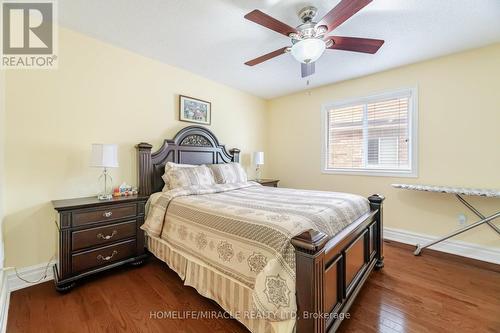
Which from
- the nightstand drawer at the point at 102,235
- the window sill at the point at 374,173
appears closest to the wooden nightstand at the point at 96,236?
the nightstand drawer at the point at 102,235

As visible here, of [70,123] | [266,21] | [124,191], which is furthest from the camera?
[124,191]

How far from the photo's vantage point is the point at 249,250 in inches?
54.4

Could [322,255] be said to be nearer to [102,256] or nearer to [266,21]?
Result: [266,21]

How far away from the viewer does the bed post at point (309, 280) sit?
108 centimetres

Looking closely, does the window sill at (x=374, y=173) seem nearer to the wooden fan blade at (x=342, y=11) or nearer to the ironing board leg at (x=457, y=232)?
the ironing board leg at (x=457, y=232)

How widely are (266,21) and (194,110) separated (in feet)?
6.44

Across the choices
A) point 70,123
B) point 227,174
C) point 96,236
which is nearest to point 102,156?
point 70,123

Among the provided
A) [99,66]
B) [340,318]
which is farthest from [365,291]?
[99,66]

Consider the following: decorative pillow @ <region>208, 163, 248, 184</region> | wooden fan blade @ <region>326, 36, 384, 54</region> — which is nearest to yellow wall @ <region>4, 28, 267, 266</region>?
decorative pillow @ <region>208, 163, 248, 184</region>

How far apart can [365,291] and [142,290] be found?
77.8 inches

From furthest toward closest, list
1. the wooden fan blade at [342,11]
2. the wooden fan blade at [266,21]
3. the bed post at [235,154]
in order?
the bed post at [235,154]
the wooden fan blade at [266,21]
the wooden fan blade at [342,11]

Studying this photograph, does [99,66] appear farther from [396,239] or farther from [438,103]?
[396,239]

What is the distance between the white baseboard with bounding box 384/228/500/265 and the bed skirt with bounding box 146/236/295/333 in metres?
2.68

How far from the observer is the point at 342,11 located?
151cm
